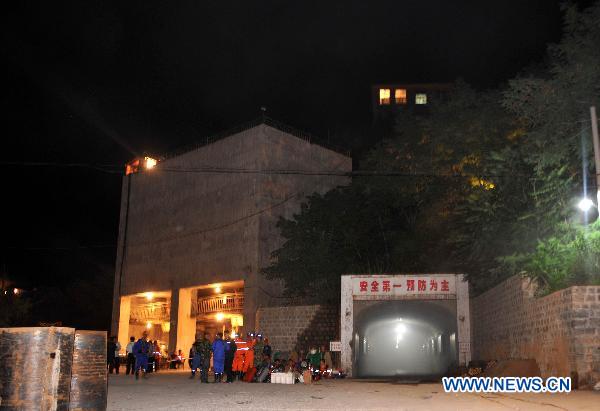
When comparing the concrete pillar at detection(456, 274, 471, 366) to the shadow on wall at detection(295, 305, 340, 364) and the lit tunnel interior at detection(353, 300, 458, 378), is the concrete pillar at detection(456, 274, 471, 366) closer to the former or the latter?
the lit tunnel interior at detection(353, 300, 458, 378)

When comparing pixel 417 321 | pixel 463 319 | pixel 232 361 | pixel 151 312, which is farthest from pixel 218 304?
pixel 232 361

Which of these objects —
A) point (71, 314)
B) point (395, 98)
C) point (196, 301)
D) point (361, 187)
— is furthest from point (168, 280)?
point (395, 98)

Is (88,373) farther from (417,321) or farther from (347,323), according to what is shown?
(417,321)

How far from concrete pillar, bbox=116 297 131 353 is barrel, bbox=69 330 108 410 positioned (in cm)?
2935

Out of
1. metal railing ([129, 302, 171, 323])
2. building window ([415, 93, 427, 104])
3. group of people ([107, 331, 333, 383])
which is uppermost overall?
building window ([415, 93, 427, 104])

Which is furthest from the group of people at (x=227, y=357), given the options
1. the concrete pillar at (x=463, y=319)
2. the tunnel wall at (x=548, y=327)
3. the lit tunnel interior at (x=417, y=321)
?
the concrete pillar at (x=463, y=319)

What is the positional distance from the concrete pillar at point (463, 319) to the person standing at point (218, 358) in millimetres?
9785

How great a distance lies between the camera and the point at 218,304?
30.1m

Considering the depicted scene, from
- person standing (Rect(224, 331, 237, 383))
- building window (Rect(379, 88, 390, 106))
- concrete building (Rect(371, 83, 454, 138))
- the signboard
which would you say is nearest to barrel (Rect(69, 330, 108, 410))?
person standing (Rect(224, 331, 237, 383))

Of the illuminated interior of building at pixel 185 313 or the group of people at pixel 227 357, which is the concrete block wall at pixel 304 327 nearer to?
the illuminated interior of building at pixel 185 313

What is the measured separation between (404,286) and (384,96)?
49509 millimetres

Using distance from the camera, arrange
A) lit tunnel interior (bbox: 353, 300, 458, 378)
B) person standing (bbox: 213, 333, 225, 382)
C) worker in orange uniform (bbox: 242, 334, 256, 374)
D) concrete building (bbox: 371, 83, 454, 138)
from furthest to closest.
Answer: concrete building (bbox: 371, 83, 454, 138) → lit tunnel interior (bbox: 353, 300, 458, 378) → worker in orange uniform (bbox: 242, 334, 256, 374) → person standing (bbox: 213, 333, 225, 382)

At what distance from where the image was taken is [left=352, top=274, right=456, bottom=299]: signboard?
22641 mm

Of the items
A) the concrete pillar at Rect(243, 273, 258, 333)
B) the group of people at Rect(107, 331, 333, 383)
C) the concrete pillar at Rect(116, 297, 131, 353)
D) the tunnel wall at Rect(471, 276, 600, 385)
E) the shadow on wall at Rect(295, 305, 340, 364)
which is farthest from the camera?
the concrete pillar at Rect(116, 297, 131, 353)
